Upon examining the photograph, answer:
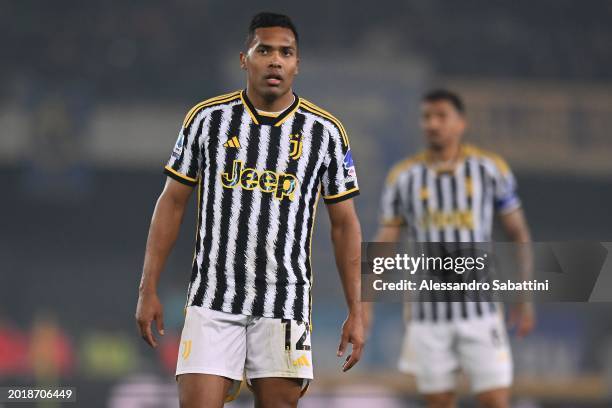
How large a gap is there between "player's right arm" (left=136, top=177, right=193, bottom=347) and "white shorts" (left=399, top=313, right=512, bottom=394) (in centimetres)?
283

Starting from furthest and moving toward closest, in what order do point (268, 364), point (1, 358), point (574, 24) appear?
1. point (574, 24)
2. point (1, 358)
3. point (268, 364)

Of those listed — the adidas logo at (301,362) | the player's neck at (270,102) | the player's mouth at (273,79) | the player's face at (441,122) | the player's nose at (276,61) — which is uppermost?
the player's face at (441,122)

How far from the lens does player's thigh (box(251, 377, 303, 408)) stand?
3.59m

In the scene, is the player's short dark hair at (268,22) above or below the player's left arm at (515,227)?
above

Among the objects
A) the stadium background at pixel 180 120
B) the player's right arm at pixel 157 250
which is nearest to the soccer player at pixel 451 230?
the player's right arm at pixel 157 250

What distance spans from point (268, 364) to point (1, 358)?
8.17m

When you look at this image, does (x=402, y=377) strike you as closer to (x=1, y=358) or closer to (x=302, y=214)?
(x=1, y=358)

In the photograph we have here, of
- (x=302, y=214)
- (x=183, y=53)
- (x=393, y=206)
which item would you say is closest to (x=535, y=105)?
(x=183, y=53)

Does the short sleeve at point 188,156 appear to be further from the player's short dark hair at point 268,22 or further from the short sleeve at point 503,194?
the short sleeve at point 503,194

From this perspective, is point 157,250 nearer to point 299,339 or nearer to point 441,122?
point 299,339

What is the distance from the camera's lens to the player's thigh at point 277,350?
11.8 feet

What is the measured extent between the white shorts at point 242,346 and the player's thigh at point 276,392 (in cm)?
3

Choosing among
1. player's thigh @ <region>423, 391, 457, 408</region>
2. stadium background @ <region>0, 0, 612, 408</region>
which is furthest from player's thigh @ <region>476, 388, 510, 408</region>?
stadium background @ <region>0, 0, 612, 408</region>

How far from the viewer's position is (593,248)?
672 cm
